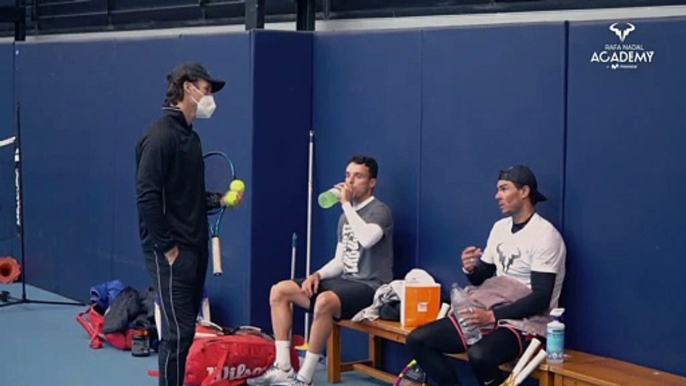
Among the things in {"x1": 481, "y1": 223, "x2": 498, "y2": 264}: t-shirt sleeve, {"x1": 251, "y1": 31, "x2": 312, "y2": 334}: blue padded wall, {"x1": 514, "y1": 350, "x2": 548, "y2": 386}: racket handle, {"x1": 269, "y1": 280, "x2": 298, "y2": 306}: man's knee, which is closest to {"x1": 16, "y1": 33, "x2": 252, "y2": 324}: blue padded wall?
{"x1": 251, "y1": 31, "x2": 312, "y2": 334}: blue padded wall

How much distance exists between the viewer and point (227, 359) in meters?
7.05

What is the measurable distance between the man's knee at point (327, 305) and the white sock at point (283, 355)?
26 cm

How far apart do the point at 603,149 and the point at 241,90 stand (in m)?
2.66

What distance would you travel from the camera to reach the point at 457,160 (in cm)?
696

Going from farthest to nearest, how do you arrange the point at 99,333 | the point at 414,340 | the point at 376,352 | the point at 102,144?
1. the point at 102,144
2. the point at 99,333
3. the point at 376,352
4. the point at 414,340

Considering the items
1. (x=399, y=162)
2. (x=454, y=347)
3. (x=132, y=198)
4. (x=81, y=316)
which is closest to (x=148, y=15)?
(x=132, y=198)

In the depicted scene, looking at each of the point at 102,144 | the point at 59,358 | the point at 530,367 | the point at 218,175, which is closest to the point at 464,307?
the point at 530,367

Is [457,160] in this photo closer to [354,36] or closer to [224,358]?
[354,36]

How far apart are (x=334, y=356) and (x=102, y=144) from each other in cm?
313

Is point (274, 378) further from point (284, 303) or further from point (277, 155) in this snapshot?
point (277, 155)

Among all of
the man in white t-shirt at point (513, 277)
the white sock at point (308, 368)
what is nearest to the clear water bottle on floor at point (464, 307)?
the man in white t-shirt at point (513, 277)

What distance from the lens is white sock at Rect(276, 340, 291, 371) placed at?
7.13 m

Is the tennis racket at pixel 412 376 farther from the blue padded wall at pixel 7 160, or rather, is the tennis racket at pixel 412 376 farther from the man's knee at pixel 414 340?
the blue padded wall at pixel 7 160

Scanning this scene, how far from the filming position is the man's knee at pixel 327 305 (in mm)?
7023
